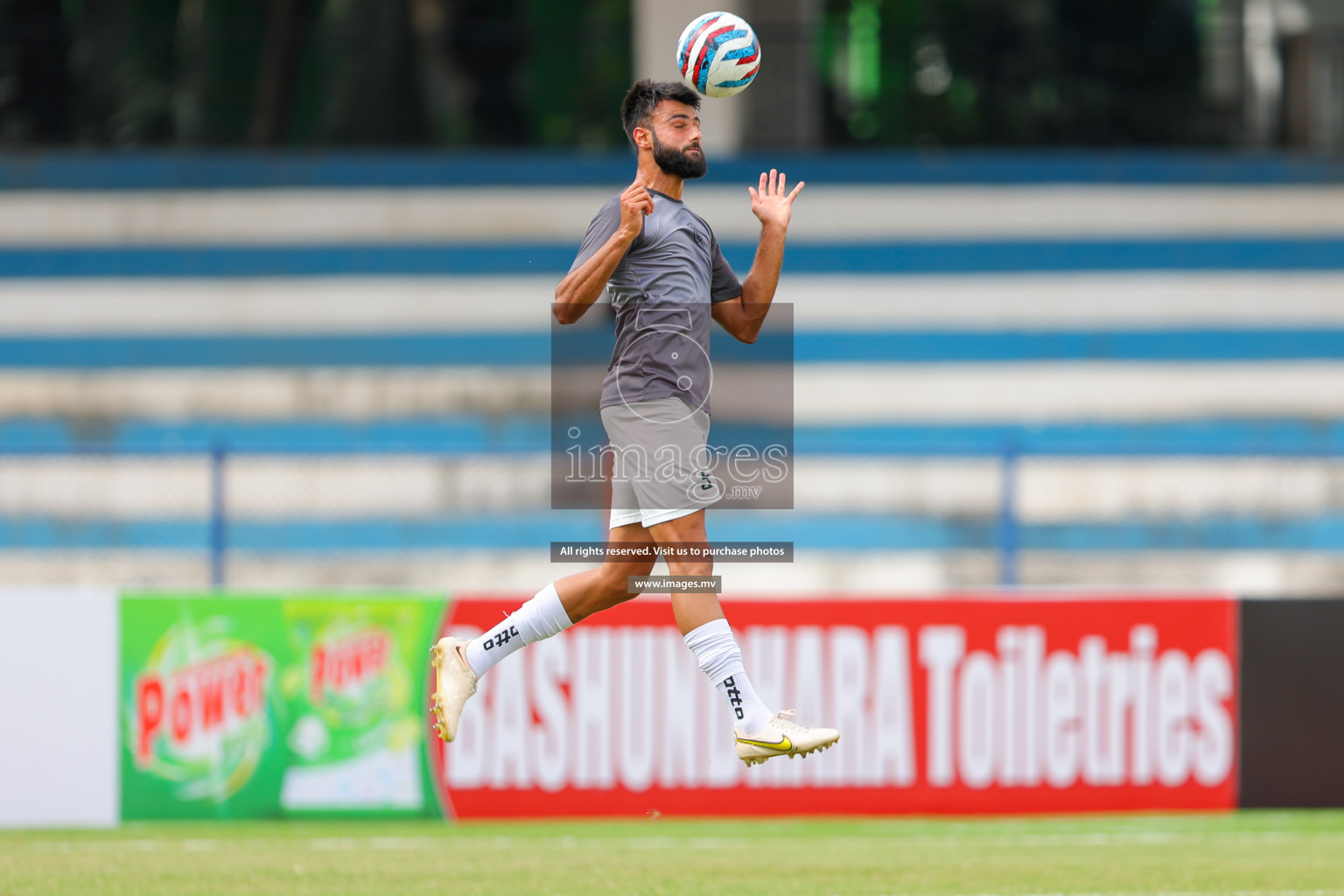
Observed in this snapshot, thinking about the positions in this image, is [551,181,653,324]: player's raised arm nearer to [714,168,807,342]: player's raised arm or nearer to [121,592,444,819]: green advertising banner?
[714,168,807,342]: player's raised arm

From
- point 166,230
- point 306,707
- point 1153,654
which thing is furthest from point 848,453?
point 166,230

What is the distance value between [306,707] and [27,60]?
824cm

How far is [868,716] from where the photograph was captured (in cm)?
861

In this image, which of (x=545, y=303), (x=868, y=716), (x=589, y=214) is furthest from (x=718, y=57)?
(x=589, y=214)

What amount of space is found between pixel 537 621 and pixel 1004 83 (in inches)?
392

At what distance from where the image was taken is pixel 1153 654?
8.64 m

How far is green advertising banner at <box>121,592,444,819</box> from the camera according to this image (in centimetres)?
846

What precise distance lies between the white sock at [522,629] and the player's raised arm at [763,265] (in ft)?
3.68

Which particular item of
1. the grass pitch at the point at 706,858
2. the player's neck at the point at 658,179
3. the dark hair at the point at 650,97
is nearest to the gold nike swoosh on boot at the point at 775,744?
the grass pitch at the point at 706,858

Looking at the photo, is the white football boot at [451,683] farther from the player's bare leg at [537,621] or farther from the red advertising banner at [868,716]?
the red advertising banner at [868,716]

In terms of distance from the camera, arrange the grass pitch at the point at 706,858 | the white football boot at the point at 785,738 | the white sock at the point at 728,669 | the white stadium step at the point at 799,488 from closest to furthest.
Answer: the white football boot at the point at 785,738
the white sock at the point at 728,669
the grass pitch at the point at 706,858
the white stadium step at the point at 799,488

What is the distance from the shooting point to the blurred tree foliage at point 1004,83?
45.9ft

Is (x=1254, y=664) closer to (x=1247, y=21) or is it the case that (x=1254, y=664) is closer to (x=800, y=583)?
(x=800, y=583)

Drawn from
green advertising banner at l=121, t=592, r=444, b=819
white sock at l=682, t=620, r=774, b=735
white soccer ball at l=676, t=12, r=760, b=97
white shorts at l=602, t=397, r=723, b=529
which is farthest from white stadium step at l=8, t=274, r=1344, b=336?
white sock at l=682, t=620, r=774, b=735
